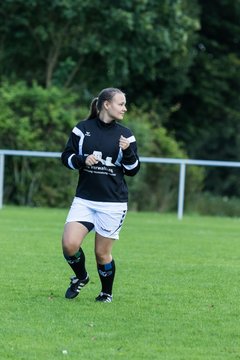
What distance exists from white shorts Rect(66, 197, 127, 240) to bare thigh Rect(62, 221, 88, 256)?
0.07 m

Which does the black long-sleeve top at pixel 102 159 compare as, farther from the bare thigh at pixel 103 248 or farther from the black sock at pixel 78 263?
the black sock at pixel 78 263

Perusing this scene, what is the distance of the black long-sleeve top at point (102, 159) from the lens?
914 centimetres

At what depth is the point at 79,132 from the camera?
9.25 meters

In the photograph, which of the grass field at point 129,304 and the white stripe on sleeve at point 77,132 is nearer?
the grass field at point 129,304

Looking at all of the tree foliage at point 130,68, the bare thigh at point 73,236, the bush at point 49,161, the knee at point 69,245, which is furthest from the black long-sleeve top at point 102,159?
the tree foliage at point 130,68

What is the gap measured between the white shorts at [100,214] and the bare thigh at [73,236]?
0.07 m

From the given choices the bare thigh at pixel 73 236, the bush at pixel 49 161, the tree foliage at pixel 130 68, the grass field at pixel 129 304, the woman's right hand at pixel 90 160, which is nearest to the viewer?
the grass field at pixel 129 304

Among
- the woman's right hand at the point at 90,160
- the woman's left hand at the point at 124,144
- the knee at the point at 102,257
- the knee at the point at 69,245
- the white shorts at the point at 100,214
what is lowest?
the knee at the point at 102,257

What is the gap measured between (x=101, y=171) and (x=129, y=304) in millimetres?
1290

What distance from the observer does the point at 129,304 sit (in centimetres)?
923

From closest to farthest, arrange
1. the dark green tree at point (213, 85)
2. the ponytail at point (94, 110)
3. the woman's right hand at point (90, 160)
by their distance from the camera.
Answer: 1. the woman's right hand at point (90, 160)
2. the ponytail at point (94, 110)
3. the dark green tree at point (213, 85)

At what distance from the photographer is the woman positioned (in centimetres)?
914

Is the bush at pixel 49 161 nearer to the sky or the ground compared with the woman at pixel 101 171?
nearer to the ground

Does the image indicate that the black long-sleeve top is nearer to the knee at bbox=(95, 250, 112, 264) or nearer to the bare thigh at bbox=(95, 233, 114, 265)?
the bare thigh at bbox=(95, 233, 114, 265)
